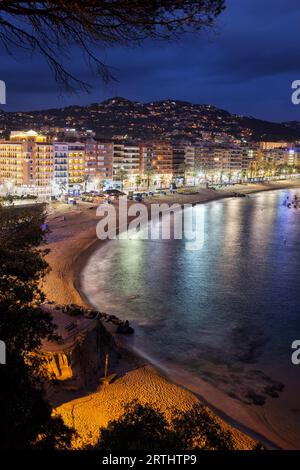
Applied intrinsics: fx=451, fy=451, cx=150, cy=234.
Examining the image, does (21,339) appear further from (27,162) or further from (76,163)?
(76,163)

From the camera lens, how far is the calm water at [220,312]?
30.1ft

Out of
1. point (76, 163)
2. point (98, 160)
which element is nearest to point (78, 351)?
point (76, 163)

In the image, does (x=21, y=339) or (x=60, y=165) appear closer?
(x=21, y=339)

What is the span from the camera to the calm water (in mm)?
9172

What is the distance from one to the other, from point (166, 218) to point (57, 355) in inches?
1215

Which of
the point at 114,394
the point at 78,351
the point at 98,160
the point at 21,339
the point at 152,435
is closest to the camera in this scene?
the point at 21,339

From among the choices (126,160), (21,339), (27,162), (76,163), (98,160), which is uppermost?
(126,160)

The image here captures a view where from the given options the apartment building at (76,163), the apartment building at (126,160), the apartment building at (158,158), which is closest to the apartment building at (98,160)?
the apartment building at (76,163)

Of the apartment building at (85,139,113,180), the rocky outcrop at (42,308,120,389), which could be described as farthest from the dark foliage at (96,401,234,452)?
the apartment building at (85,139,113,180)

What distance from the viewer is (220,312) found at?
14508 millimetres

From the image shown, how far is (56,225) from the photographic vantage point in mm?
31406

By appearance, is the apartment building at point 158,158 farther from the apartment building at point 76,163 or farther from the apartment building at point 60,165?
the apartment building at point 60,165
